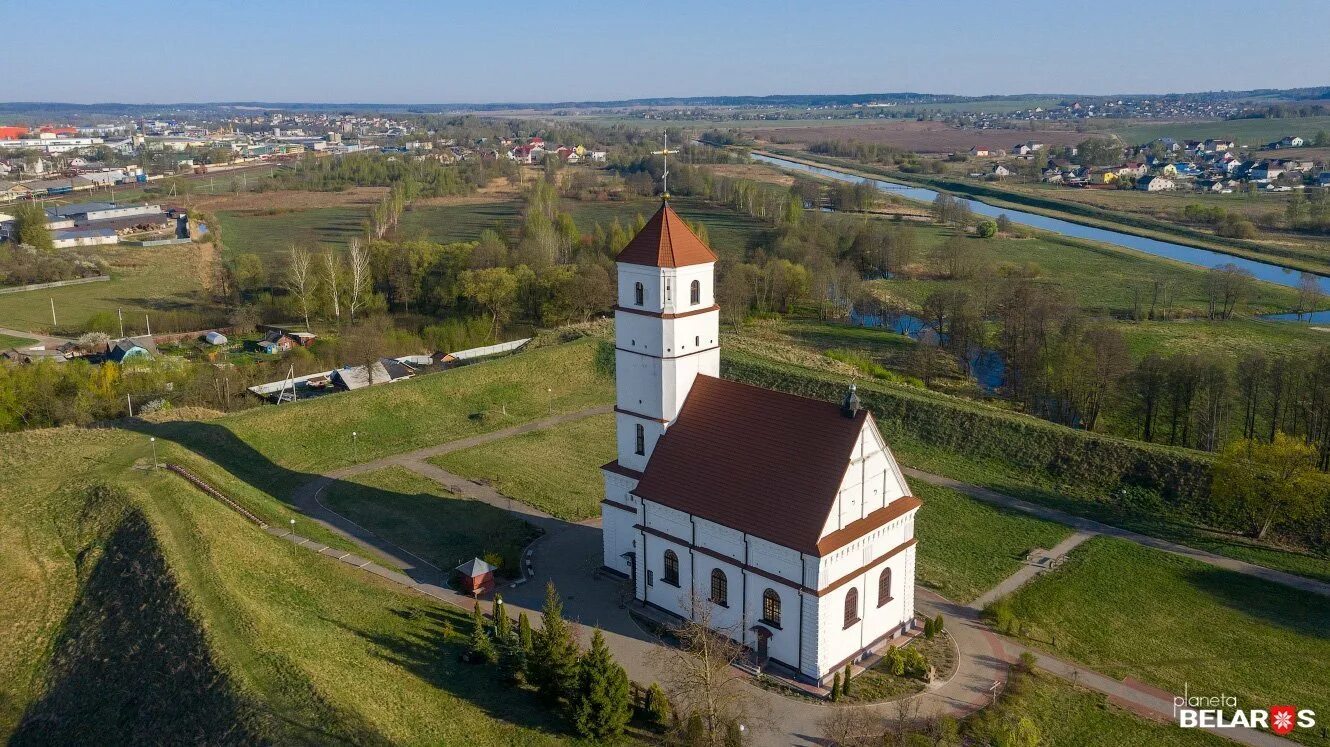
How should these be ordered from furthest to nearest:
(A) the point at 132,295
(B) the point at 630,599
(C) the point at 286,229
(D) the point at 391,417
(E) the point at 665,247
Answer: (C) the point at 286,229
(A) the point at 132,295
(D) the point at 391,417
(B) the point at 630,599
(E) the point at 665,247

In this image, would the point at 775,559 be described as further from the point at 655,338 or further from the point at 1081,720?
the point at 1081,720

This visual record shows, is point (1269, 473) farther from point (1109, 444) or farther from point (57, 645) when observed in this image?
point (57, 645)

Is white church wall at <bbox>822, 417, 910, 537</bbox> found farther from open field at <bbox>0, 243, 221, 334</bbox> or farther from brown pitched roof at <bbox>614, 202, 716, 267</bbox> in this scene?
open field at <bbox>0, 243, 221, 334</bbox>

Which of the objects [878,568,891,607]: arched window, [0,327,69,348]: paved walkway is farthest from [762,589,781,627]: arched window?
[0,327,69,348]: paved walkway

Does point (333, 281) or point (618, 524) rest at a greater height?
point (333, 281)

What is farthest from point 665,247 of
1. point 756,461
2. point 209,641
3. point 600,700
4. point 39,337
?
point 39,337

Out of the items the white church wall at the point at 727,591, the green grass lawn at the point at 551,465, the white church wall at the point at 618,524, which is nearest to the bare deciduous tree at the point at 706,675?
the white church wall at the point at 727,591

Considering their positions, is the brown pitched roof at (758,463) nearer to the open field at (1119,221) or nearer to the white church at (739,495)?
the white church at (739,495)
